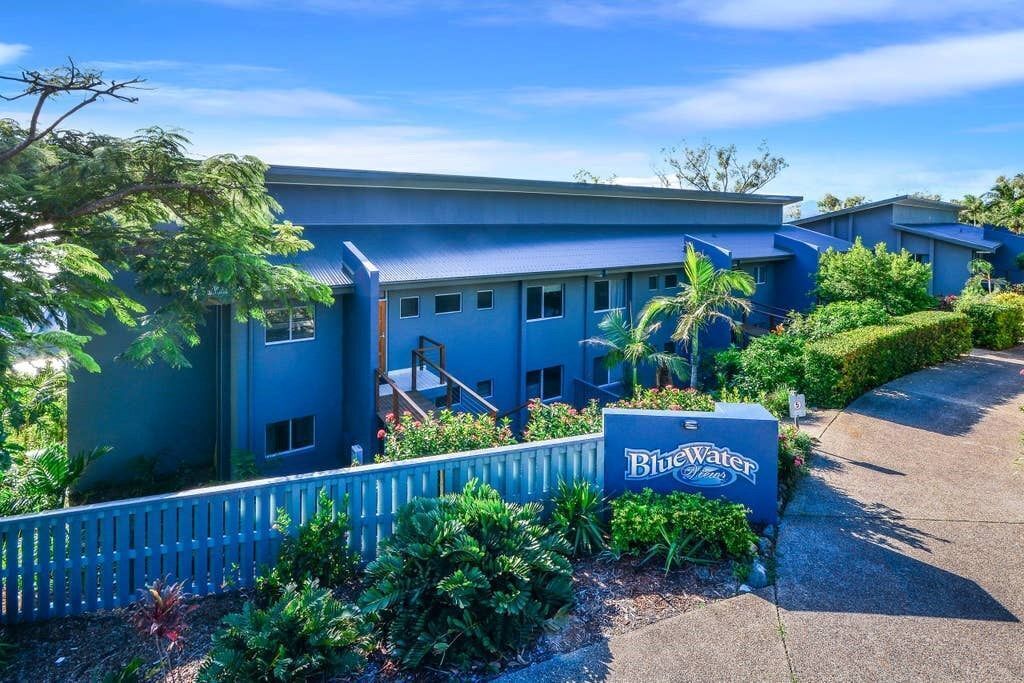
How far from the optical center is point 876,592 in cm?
730

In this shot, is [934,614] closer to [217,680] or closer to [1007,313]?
[217,680]

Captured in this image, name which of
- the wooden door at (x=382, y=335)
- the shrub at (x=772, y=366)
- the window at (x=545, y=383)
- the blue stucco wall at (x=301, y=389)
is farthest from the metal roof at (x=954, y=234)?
the blue stucco wall at (x=301, y=389)

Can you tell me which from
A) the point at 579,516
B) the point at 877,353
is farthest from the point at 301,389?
the point at 877,353

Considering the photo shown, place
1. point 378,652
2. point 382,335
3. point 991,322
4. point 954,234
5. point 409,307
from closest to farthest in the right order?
1. point 378,652
2. point 382,335
3. point 409,307
4. point 991,322
5. point 954,234

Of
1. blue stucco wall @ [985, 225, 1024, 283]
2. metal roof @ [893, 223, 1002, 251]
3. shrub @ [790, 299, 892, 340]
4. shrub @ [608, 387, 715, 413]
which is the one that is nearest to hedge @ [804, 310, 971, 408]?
shrub @ [790, 299, 892, 340]

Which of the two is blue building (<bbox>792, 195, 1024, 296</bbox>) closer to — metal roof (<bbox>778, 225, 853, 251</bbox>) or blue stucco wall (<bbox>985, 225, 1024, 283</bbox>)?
blue stucco wall (<bbox>985, 225, 1024, 283</bbox>)

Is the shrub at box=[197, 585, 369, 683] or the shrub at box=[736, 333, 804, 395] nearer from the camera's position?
the shrub at box=[197, 585, 369, 683]

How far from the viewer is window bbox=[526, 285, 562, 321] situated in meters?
19.3

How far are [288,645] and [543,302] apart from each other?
14.8 m

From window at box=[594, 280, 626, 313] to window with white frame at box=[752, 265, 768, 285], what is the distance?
25.1 ft

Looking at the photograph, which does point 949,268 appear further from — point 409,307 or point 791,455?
point 409,307

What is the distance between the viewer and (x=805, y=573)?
25.2 ft

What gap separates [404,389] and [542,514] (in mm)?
8075

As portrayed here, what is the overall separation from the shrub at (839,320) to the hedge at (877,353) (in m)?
0.43
